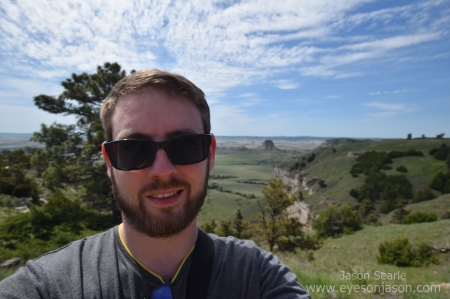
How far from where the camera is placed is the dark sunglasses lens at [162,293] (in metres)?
1.58

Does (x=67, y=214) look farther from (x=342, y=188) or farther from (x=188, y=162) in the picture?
(x=342, y=188)

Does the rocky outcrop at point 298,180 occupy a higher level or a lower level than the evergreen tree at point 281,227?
lower

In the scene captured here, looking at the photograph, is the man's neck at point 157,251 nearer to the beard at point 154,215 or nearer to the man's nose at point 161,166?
the beard at point 154,215

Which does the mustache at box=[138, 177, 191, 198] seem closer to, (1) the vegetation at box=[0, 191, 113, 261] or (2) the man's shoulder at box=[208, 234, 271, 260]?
(2) the man's shoulder at box=[208, 234, 271, 260]

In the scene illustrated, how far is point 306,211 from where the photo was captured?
200 ft

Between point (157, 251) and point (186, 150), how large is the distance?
2.43ft

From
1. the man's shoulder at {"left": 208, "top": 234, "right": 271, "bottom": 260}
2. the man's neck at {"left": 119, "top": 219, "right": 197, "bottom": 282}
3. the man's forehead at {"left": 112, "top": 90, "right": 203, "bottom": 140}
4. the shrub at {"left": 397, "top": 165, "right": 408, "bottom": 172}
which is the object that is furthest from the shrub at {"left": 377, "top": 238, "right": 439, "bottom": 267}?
the shrub at {"left": 397, "top": 165, "right": 408, "bottom": 172}

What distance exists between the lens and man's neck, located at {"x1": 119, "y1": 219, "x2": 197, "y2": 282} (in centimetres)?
175

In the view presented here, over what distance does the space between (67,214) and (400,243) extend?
778 inches

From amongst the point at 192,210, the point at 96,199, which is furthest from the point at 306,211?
the point at 192,210

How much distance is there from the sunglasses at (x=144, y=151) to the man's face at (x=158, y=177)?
35 millimetres

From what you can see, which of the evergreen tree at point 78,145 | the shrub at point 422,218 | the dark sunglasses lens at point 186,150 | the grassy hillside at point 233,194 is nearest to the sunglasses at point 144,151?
the dark sunglasses lens at point 186,150

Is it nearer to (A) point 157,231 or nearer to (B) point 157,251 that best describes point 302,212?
(B) point 157,251

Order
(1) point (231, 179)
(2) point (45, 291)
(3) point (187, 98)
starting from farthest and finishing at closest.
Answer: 1. (1) point (231, 179)
2. (3) point (187, 98)
3. (2) point (45, 291)
